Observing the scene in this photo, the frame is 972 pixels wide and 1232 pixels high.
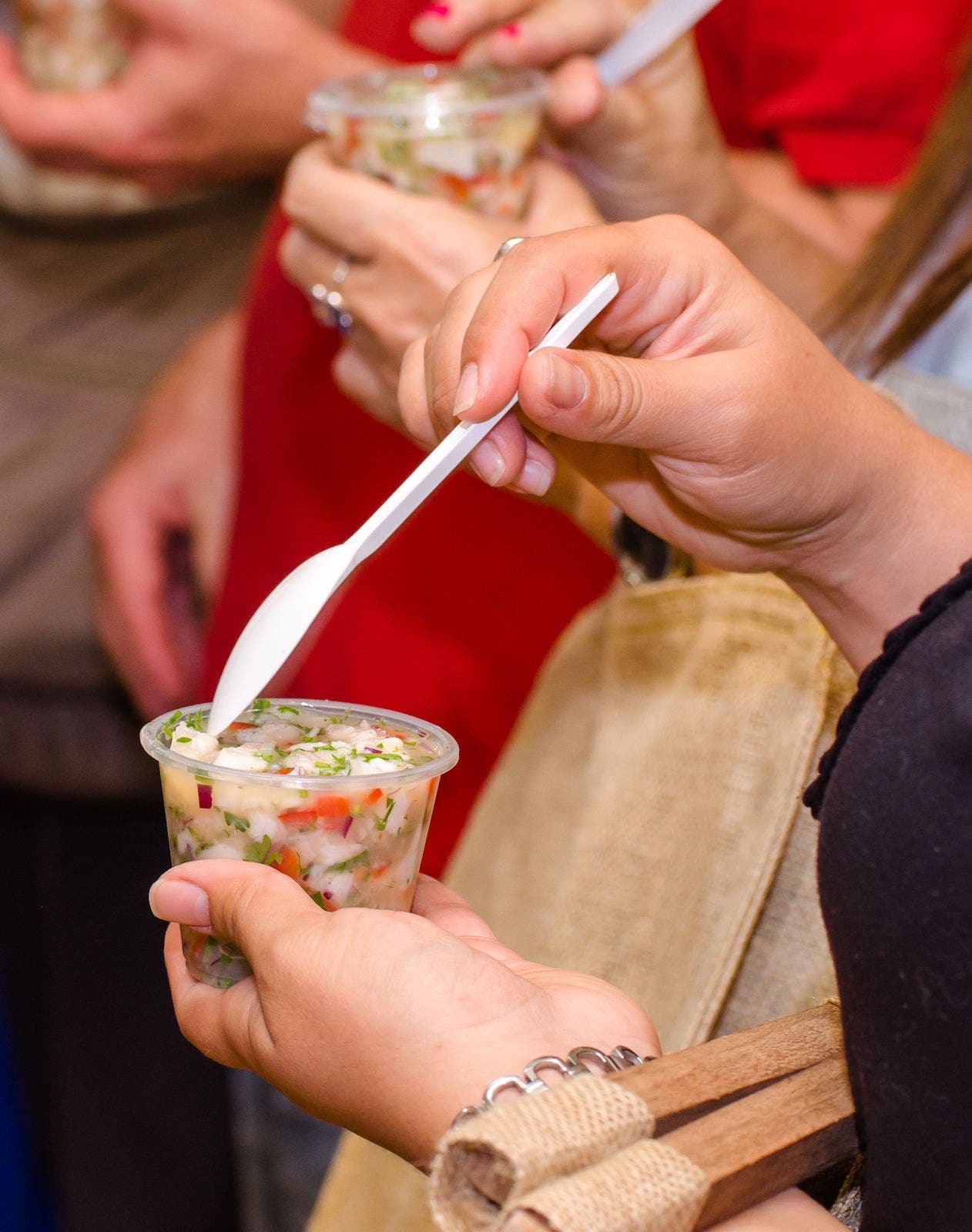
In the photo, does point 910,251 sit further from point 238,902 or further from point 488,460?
point 238,902

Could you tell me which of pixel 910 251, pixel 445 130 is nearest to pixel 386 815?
pixel 445 130

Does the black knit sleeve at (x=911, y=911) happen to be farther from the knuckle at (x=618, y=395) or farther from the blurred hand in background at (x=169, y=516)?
the blurred hand in background at (x=169, y=516)

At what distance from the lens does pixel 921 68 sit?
1.26 metres

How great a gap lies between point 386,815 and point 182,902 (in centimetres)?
10

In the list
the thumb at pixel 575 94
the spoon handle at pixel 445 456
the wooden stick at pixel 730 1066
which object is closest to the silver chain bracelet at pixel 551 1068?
the wooden stick at pixel 730 1066

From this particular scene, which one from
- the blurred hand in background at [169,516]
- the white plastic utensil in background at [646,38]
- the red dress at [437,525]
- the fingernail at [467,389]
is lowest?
the blurred hand in background at [169,516]

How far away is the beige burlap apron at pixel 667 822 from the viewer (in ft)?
2.72

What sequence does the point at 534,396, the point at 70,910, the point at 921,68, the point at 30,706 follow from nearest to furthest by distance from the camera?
the point at 534,396 → the point at 921,68 → the point at 70,910 → the point at 30,706

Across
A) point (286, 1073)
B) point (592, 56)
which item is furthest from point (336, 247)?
point (286, 1073)

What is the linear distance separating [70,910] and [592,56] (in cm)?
98

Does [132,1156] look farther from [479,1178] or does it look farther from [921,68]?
[921,68]

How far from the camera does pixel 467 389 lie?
608mm

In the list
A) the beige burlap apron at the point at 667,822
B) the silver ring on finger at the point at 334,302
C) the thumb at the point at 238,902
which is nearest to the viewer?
the thumb at the point at 238,902

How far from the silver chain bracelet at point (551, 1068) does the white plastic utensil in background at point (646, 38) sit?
0.77m
